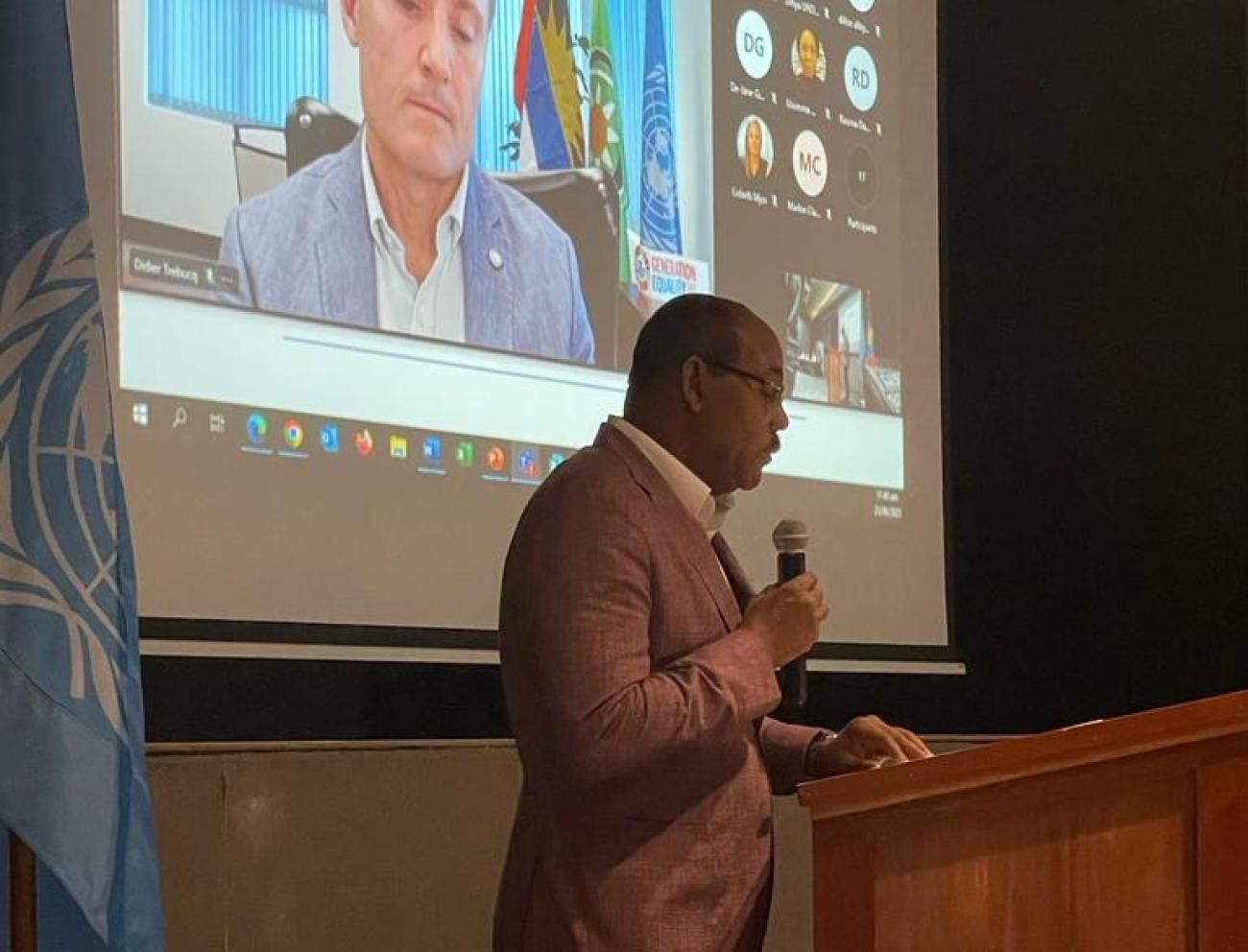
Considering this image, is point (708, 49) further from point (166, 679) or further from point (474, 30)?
point (166, 679)

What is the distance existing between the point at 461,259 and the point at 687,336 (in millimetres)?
1134

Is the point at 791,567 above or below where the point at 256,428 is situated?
below

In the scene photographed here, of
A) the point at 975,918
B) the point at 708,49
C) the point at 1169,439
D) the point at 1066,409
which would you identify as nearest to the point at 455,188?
the point at 708,49

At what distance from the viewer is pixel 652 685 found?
Result: 2.08 metres

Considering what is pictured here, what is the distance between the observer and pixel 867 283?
4191mm

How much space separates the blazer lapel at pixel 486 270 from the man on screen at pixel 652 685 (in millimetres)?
1105

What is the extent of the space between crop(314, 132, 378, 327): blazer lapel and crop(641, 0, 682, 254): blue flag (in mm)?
645

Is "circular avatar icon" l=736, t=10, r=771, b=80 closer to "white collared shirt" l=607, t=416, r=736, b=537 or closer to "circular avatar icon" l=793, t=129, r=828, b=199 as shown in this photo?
"circular avatar icon" l=793, t=129, r=828, b=199

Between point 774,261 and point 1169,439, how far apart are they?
1761 mm

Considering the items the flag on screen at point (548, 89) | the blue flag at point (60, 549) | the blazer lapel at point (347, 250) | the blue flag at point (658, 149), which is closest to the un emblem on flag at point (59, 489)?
the blue flag at point (60, 549)

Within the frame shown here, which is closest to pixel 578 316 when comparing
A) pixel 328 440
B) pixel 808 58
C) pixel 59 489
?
pixel 328 440

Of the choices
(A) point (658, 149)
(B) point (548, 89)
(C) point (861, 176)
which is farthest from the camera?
(C) point (861, 176)

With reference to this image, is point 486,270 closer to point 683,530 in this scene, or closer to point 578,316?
point 578,316

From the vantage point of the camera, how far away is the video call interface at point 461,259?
301cm
